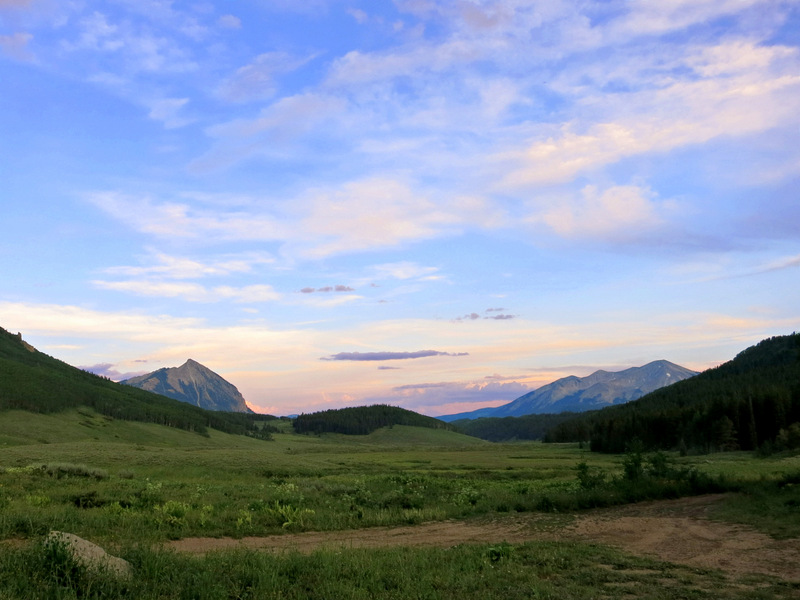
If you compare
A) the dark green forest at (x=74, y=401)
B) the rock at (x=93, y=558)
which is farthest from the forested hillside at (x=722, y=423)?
the dark green forest at (x=74, y=401)

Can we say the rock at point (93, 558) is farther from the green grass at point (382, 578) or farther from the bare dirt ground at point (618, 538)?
the bare dirt ground at point (618, 538)

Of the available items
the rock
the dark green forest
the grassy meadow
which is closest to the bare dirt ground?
the grassy meadow

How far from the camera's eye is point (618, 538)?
1642cm

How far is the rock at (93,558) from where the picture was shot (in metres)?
9.16

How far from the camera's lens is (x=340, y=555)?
12.1 metres

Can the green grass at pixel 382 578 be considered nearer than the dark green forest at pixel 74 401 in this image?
Yes

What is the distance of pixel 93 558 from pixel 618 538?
1412 cm

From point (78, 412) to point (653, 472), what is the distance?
490 ft

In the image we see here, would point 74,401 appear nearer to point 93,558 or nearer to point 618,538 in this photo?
point 93,558

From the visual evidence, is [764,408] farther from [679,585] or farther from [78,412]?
[78,412]

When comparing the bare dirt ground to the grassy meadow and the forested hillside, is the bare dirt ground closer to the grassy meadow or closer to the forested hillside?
the grassy meadow

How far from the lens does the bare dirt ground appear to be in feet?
45.0

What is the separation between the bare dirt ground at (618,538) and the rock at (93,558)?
3.18 metres

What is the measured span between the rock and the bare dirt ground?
3.18 metres
